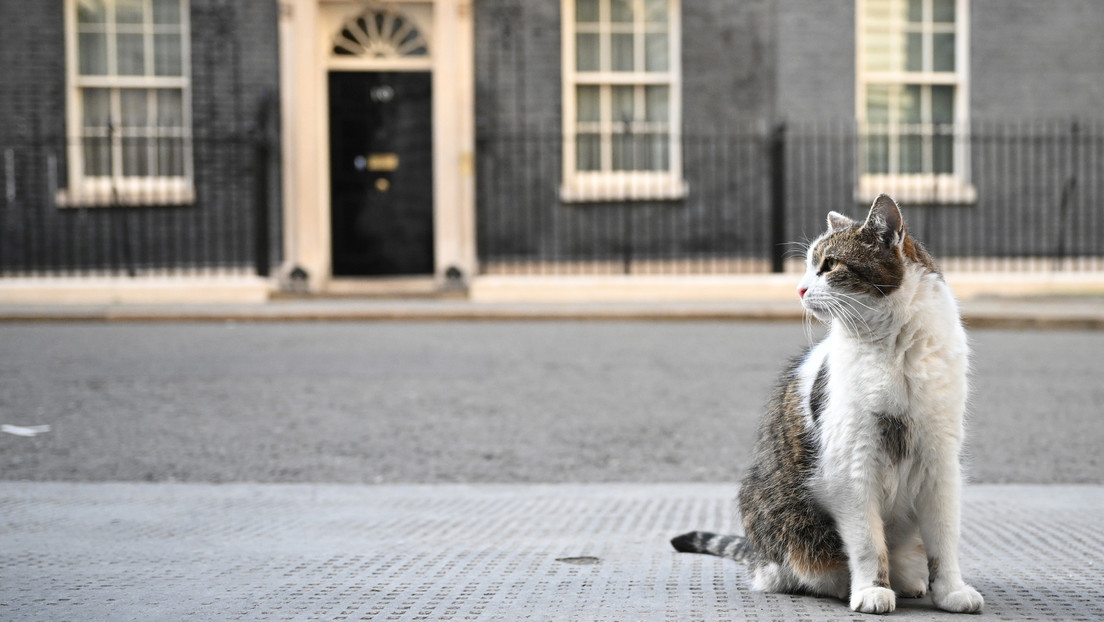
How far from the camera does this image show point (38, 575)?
10.4ft

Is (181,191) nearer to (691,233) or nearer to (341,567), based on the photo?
(691,233)

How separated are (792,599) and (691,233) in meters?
12.3

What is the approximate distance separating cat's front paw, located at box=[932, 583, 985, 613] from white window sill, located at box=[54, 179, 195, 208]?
13.0 metres

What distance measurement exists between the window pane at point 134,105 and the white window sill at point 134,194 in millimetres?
818

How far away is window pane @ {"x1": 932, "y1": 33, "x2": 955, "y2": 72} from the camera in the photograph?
15359mm

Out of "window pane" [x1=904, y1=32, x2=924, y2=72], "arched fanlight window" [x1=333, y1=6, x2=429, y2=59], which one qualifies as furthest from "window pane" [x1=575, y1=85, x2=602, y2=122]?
"window pane" [x1=904, y1=32, x2=924, y2=72]

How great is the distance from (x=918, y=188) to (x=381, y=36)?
706 centimetres

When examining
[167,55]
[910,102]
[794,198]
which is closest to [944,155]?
[910,102]

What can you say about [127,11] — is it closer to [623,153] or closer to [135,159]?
[135,159]

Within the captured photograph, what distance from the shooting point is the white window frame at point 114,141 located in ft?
46.9

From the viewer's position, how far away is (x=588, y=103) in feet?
49.2

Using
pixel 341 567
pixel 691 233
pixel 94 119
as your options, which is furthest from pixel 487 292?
pixel 341 567

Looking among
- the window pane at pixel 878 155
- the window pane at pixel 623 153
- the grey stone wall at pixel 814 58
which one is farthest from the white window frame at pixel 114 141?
the window pane at pixel 878 155

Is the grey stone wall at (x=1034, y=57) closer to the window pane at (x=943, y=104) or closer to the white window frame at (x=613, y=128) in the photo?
the window pane at (x=943, y=104)
